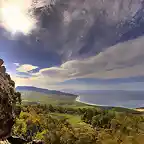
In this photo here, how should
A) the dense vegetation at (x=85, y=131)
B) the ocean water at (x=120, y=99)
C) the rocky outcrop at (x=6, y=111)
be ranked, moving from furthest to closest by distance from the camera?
the ocean water at (x=120, y=99) → the dense vegetation at (x=85, y=131) → the rocky outcrop at (x=6, y=111)

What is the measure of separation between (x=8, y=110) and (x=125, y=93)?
3733 centimetres

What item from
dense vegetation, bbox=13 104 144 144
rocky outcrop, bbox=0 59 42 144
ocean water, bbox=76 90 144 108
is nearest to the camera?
rocky outcrop, bbox=0 59 42 144

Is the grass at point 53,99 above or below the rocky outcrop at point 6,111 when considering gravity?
above

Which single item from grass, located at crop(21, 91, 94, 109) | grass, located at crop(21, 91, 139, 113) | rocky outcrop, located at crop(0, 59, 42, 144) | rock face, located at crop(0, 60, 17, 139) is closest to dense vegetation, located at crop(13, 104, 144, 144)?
rocky outcrop, located at crop(0, 59, 42, 144)

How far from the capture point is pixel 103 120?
37.9 m

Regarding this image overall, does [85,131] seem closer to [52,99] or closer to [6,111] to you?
[6,111]

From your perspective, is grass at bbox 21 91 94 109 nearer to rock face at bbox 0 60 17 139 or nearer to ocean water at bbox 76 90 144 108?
ocean water at bbox 76 90 144 108

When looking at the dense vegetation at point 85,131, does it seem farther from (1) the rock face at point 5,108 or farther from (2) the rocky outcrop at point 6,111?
(1) the rock face at point 5,108

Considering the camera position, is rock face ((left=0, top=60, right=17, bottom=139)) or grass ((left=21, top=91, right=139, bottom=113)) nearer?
rock face ((left=0, top=60, right=17, bottom=139))

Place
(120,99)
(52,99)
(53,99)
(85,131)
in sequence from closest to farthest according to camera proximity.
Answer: (85,131)
(120,99)
(53,99)
(52,99)

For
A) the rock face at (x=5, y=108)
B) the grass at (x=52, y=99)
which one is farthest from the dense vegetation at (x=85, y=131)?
the grass at (x=52, y=99)

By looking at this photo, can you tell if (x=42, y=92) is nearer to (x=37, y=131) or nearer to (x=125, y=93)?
(x=125, y=93)

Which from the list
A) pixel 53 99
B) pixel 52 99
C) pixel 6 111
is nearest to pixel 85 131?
pixel 6 111

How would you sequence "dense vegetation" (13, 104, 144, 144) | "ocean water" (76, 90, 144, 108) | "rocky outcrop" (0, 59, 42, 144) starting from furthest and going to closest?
1. "ocean water" (76, 90, 144, 108)
2. "dense vegetation" (13, 104, 144, 144)
3. "rocky outcrop" (0, 59, 42, 144)
